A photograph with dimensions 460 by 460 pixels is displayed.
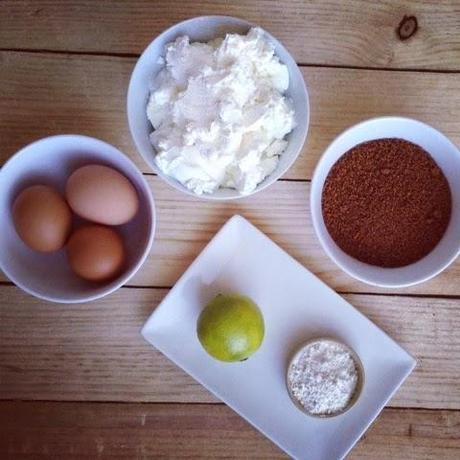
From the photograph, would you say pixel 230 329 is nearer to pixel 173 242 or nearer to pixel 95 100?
pixel 173 242

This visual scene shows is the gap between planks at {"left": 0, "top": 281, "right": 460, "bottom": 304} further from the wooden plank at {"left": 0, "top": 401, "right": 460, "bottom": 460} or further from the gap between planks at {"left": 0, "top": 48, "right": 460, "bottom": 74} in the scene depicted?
the gap between planks at {"left": 0, "top": 48, "right": 460, "bottom": 74}

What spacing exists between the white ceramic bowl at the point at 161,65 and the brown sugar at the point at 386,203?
0.31 ft

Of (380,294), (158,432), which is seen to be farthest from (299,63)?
(158,432)

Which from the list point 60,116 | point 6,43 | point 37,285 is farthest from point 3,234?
point 6,43

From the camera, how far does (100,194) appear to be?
0.77 metres

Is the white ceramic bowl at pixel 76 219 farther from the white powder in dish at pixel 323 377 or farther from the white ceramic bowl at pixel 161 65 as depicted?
the white powder in dish at pixel 323 377

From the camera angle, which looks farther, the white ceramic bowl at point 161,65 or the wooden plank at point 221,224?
A: the wooden plank at point 221,224

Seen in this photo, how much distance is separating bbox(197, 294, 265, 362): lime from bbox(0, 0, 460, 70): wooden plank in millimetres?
402

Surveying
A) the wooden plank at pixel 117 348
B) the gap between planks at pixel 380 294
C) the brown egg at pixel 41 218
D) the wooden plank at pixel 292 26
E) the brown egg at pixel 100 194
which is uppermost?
the wooden plank at pixel 292 26

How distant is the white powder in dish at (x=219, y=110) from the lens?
0.78 meters

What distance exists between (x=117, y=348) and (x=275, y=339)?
25 cm

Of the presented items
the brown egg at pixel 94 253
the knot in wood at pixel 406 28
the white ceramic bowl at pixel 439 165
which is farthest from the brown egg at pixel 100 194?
the knot in wood at pixel 406 28

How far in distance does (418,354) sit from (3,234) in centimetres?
66

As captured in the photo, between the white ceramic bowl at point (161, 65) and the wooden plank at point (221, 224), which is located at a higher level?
the white ceramic bowl at point (161, 65)
